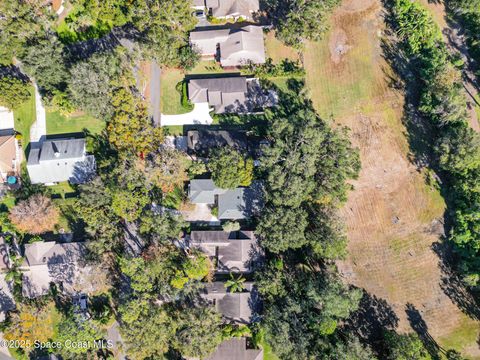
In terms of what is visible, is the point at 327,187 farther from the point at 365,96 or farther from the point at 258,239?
the point at 365,96

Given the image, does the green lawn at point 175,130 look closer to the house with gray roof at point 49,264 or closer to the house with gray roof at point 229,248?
the house with gray roof at point 229,248

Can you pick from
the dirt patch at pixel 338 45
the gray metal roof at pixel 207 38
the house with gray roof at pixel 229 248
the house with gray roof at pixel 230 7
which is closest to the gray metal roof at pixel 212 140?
the house with gray roof at pixel 229 248

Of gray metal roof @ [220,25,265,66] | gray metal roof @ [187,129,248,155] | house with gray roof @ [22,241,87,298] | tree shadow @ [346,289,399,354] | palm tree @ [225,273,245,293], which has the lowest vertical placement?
tree shadow @ [346,289,399,354]

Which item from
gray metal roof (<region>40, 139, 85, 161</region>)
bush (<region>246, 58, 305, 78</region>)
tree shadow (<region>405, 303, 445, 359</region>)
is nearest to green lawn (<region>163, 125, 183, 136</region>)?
gray metal roof (<region>40, 139, 85, 161</region>)

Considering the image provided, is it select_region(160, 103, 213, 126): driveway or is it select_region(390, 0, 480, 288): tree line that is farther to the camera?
select_region(160, 103, 213, 126): driveway

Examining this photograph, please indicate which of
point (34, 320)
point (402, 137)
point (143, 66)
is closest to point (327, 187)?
point (402, 137)

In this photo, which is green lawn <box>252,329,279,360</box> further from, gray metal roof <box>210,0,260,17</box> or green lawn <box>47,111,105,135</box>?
gray metal roof <box>210,0,260,17</box>
